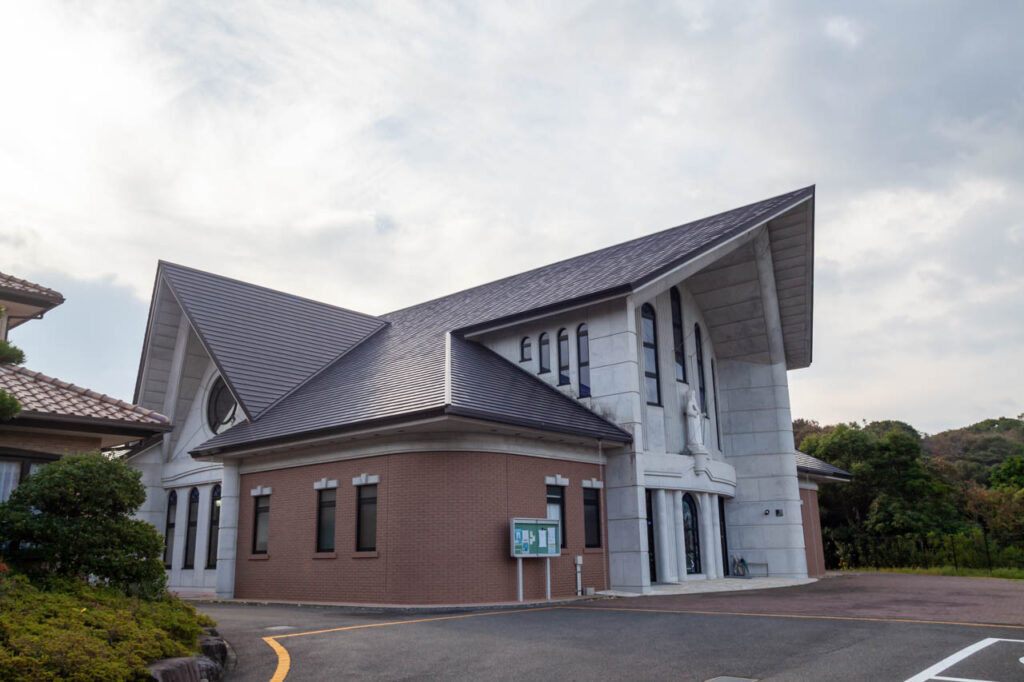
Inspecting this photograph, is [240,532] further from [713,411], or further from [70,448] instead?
[713,411]

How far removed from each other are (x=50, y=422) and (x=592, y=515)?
42.1 ft

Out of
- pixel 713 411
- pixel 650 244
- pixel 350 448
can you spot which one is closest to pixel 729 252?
pixel 650 244

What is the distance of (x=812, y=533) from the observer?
31078 mm

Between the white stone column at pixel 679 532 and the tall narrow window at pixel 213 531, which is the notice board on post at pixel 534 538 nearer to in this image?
the white stone column at pixel 679 532

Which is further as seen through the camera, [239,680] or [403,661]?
[403,661]

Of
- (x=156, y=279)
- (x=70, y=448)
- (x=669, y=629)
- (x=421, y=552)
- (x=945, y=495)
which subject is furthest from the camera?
(x=945, y=495)

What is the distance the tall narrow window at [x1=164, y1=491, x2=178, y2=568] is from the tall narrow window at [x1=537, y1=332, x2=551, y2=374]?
13.0 metres

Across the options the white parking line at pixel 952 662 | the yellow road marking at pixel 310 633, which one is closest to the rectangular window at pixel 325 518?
the yellow road marking at pixel 310 633

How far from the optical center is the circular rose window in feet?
81.7

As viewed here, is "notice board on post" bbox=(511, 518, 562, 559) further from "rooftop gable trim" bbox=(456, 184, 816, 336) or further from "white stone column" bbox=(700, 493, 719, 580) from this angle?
"white stone column" bbox=(700, 493, 719, 580)

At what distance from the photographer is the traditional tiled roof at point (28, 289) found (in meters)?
13.7

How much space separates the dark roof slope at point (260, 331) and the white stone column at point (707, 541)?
1287 cm

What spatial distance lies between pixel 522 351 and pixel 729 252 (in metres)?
7.02

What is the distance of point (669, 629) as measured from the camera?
11.9m
